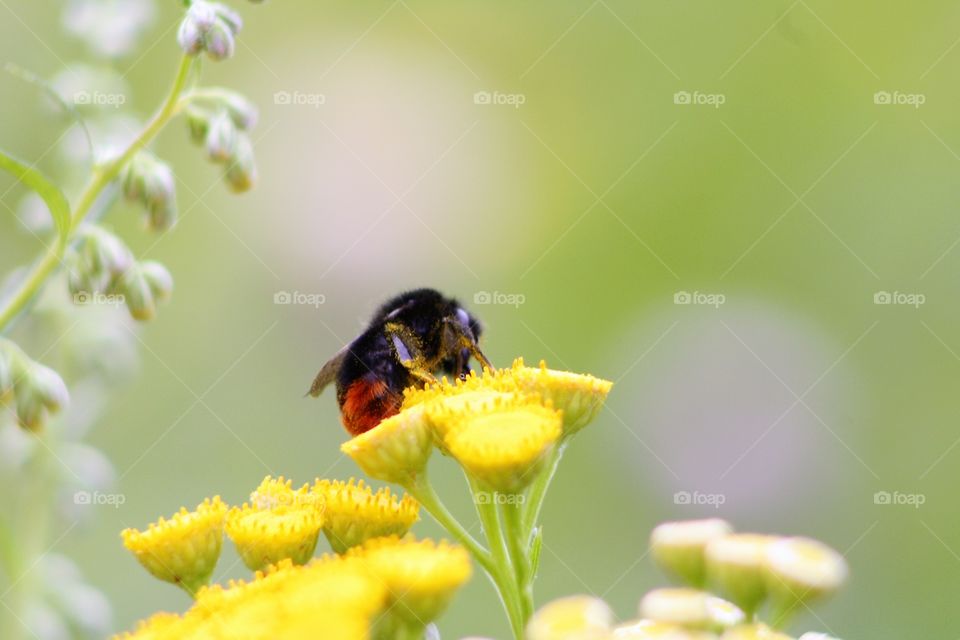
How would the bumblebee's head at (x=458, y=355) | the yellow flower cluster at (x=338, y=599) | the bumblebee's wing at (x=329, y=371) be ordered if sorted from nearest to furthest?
the yellow flower cluster at (x=338, y=599), the bumblebee's head at (x=458, y=355), the bumblebee's wing at (x=329, y=371)

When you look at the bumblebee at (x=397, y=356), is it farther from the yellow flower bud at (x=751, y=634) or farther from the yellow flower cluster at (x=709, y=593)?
the yellow flower bud at (x=751, y=634)

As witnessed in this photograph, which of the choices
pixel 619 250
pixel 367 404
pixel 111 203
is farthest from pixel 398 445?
pixel 619 250

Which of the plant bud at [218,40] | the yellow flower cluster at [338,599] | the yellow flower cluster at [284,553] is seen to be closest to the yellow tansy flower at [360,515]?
the yellow flower cluster at [284,553]

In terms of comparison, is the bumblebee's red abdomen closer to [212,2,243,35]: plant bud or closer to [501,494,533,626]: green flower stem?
[501,494,533,626]: green flower stem

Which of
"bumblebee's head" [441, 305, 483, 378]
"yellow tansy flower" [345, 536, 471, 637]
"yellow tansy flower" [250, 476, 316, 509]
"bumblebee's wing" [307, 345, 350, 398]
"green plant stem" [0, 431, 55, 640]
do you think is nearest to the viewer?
"yellow tansy flower" [345, 536, 471, 637]

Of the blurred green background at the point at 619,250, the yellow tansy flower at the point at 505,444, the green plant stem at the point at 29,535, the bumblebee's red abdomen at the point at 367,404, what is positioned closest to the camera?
the yellow tansy flower at the point at 505,444

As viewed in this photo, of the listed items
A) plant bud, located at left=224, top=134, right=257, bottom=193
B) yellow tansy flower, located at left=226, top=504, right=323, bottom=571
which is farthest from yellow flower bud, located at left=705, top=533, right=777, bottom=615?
plant bud, located at left=224, top=134, right=257, bottom=193

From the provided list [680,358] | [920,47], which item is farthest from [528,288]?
[920,47]

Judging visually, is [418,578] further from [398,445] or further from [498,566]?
[398,445]
